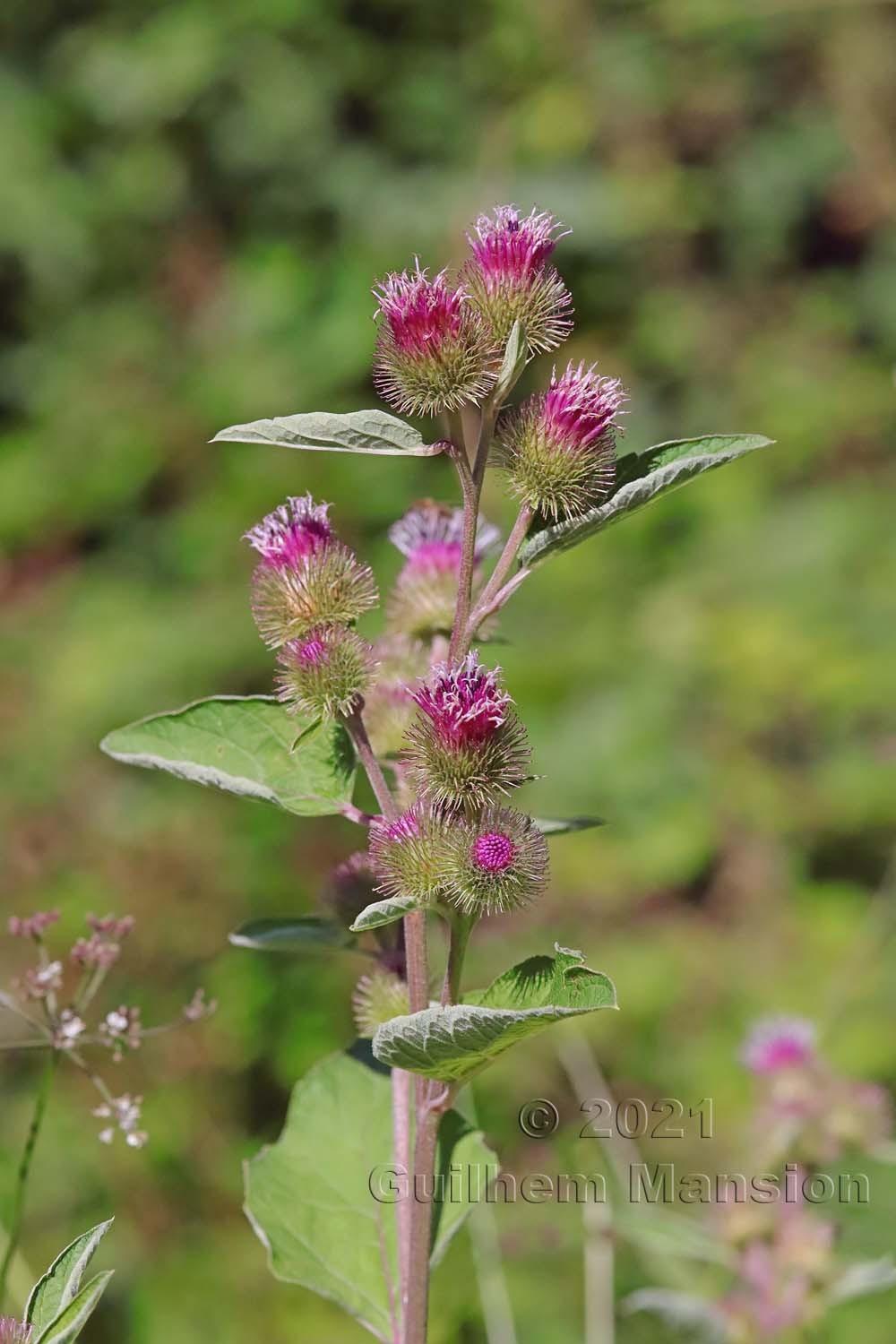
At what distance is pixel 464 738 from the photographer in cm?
90

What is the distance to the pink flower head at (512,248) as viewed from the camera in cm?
97

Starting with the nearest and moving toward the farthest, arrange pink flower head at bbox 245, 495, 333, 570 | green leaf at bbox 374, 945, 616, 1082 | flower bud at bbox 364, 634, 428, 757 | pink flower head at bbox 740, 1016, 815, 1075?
green leaf at bbox 374, 945, 616, 1082, pink flower head at bbox 245, 495, 333, 570, flower bud at bbox 364, 634, 428, 757, pink flower head at bbox 740, 1016, 815, 1075

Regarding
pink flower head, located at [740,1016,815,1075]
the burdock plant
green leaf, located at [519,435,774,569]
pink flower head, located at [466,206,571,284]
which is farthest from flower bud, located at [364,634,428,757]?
pink flower head, located at [740,1016,815,1075]

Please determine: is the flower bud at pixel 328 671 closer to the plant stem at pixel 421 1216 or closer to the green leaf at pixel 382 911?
the green leaf at pixel 382 911

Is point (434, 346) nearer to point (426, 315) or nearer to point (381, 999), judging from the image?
point (426, 315)

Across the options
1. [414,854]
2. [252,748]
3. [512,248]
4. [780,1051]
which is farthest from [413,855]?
[780,1051]

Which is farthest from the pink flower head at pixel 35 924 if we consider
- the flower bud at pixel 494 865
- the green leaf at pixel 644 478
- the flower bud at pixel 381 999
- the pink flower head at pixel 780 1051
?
the pink flower head at pixel 780 1051

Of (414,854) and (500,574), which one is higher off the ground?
(500,574)

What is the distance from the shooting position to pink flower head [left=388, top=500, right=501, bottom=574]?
1.20 m

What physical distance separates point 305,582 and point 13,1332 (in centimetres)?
53

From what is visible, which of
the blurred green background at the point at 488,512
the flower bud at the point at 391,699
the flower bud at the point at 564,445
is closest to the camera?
the flower bud at the point at 564,445

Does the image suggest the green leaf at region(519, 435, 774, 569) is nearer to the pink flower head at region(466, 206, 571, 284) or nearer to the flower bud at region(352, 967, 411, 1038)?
the pink flower head at region(466, 206, 571, 284)

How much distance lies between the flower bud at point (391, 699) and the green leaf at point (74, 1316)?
46 cm

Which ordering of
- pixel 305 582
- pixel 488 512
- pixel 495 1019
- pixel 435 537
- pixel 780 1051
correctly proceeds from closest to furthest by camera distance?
1. pixel 495 1019
2. pixel 305 582
3. pixel 435 537
4. pixel 780 1051
5. pixel 488 512
